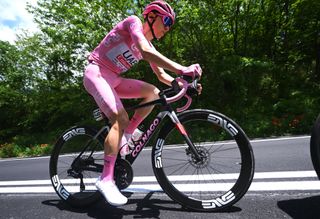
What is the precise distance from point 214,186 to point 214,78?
1050 centimetres

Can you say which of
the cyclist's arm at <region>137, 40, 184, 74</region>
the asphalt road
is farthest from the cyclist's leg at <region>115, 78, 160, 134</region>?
the asphalt road

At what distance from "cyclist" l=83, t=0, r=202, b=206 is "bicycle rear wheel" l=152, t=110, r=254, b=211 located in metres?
0.33

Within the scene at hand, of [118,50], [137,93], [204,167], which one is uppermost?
[118,50]

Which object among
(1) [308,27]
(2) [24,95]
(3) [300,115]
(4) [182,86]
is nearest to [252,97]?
(3) [300,115]

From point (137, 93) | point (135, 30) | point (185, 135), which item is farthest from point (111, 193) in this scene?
point (135, 30)

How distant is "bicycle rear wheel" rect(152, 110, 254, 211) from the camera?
2.22 metres

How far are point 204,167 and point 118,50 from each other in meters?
1.38

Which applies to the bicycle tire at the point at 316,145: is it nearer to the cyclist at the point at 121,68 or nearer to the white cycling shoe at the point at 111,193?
the cyclist at the point at 121,68

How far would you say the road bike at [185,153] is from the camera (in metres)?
2.25

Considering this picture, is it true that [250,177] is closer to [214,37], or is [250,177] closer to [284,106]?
[284,106]

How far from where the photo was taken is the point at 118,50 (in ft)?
8.43

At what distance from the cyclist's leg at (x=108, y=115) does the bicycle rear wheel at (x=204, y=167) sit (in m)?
0.37

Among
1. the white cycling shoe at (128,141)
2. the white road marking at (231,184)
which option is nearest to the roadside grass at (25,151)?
the white road marking at (231,184)

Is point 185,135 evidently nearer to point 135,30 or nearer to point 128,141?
point 128,141
